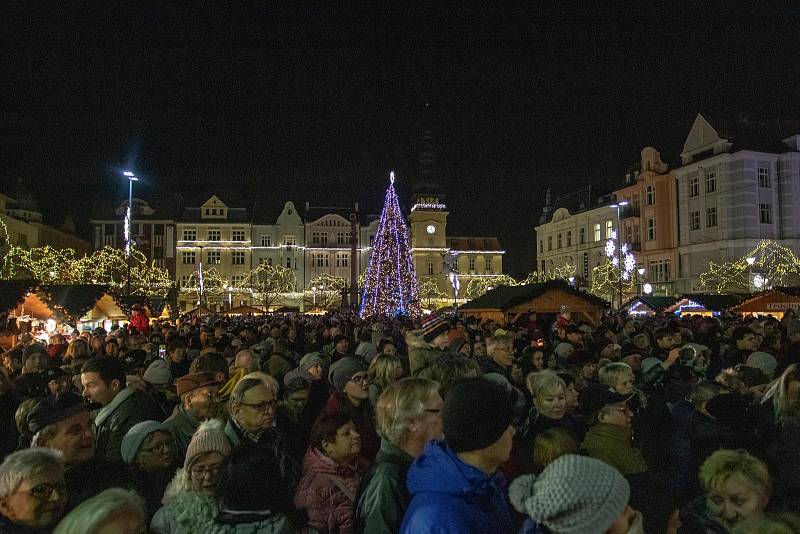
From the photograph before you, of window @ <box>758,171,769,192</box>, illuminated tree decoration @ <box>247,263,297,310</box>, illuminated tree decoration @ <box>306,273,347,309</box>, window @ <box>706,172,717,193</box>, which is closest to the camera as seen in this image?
window @ <box>758,171,769,192</box>

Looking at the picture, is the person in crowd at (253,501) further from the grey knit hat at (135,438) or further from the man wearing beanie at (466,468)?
the grey knit hat at (135,438)

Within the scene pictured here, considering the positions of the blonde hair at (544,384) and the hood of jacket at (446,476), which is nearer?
the hood of jacket at (446,476)

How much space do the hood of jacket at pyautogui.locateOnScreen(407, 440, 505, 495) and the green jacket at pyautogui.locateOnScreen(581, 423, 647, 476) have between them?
1.70 m

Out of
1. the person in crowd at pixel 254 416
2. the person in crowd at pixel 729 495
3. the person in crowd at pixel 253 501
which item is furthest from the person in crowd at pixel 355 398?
the person in crowd at pixel 729 495

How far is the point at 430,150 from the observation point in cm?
8494

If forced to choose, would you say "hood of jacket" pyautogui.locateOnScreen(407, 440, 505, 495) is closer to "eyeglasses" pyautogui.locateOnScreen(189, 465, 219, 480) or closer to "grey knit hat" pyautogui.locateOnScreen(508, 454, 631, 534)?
"grey knit hat" pyautogui.locateOnScreen(508, 454, 631, 534)

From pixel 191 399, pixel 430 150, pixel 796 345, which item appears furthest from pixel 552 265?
pixel 191 399

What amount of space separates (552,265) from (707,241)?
1060 inches

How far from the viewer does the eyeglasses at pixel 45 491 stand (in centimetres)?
298

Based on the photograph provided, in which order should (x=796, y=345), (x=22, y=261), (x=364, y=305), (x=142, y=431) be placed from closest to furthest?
1. (x=142, y=431)
2. (x=796, y=345)
3. (x=22, y=261)
4. (x=364, y=305)

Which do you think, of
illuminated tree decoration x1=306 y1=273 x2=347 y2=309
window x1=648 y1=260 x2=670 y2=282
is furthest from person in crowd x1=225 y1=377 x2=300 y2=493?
illuminated tree decoration x1=306 y1=273 x2=347 y2=309

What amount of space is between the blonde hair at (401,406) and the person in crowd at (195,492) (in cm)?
85

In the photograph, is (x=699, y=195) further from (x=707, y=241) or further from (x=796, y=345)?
(x=796, y=345)

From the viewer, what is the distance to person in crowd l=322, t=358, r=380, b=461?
182 inches
